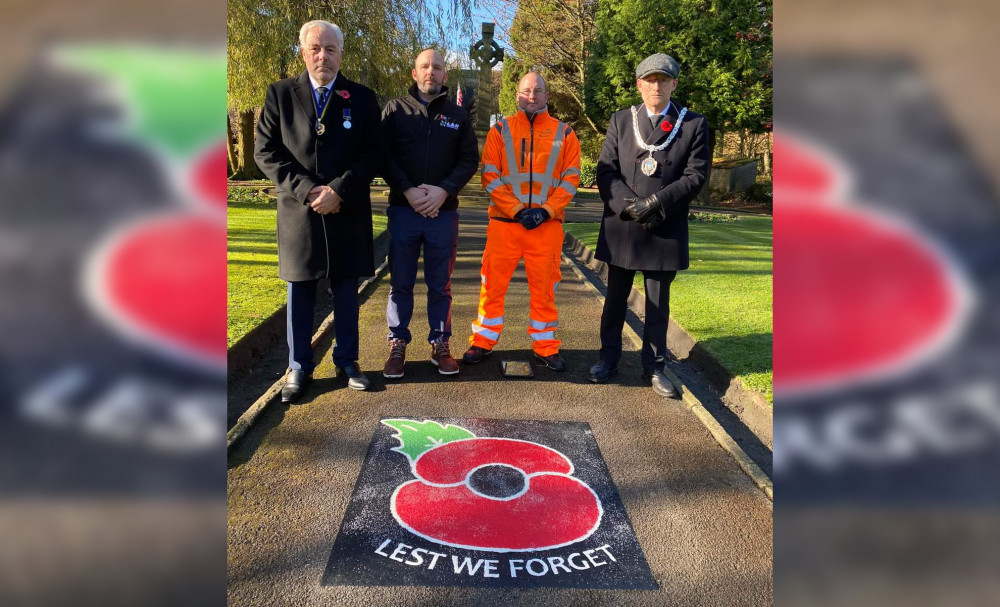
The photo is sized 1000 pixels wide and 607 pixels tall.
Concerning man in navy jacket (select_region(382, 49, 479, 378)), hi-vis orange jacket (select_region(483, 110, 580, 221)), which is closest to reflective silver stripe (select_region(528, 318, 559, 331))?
man in navy jacket (select_region(382, 49, 479, 378))

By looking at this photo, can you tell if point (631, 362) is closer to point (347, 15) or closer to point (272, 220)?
point (272, 220)

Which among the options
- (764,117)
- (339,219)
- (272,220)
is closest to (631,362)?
(339,219)

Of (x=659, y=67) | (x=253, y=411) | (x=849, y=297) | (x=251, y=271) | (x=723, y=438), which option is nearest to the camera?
(x=849, y=297)

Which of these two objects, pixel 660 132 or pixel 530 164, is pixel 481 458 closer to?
pixel 530 164

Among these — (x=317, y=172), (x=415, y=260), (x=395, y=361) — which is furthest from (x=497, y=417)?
(x=317, y=172)

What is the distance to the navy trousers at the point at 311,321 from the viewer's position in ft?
15.2

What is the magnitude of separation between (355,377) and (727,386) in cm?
270

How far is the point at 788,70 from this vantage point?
583 mm

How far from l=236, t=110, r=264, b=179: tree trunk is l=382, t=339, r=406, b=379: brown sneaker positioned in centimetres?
1983

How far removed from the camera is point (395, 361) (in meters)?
4.99

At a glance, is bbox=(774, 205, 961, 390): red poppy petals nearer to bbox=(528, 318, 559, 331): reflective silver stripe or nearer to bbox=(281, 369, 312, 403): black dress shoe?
bbox=(281, 369, 312, 403): black dress shoe

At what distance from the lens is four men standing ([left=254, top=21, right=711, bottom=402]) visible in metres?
4.48

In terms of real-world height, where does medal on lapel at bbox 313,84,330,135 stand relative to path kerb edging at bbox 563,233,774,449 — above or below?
above

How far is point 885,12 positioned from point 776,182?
15 centimetres
